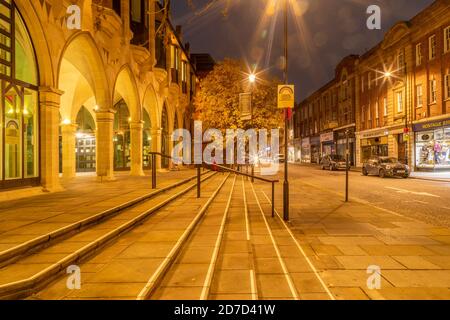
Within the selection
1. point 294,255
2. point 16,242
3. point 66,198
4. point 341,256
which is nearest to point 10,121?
point 66,198

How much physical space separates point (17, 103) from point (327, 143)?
45343 mm

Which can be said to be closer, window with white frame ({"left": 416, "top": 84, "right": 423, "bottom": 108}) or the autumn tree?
the autumn tree

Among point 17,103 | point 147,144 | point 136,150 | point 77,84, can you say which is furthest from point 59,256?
point 147,144

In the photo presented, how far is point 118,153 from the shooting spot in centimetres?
2423

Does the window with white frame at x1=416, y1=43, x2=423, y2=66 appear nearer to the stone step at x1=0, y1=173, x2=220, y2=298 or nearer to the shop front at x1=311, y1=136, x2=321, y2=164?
the shop front at x1=311, y1=136, x2=321, y2=164

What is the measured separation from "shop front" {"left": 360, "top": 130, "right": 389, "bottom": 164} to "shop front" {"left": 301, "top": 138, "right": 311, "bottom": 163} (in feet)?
72.0

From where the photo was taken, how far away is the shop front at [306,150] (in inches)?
2335

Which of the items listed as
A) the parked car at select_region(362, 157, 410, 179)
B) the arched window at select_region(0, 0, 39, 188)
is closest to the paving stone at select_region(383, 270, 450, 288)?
the arched window at select_region(0, 0, 39, 188)

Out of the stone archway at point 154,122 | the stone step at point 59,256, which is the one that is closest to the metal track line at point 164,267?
the stone step at point 59,256

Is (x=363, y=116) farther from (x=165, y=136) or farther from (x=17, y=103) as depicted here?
(x=17, y=103)

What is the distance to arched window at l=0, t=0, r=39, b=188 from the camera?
889 centimetres

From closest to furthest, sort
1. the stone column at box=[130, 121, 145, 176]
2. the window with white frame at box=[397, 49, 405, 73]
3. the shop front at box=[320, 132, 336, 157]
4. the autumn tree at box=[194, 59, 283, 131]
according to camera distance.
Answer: the stone column at box=[130, 121, 145, 176], the autumn tree at box=[194, 59, 283, 131], the window with white frame at box=[397, 49, 405, 73], the shop front at box=[320, 132, 336, 157]

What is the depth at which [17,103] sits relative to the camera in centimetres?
941

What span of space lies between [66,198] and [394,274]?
830cm
